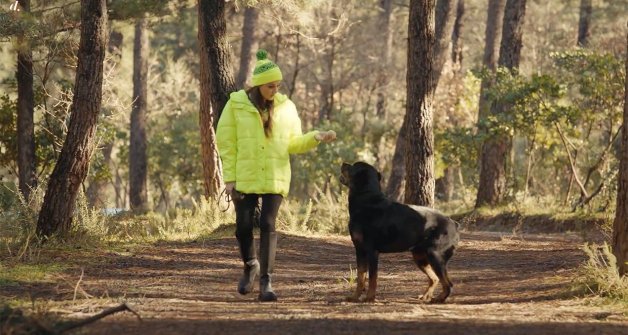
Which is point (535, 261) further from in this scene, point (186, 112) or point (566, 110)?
point (186, 112)

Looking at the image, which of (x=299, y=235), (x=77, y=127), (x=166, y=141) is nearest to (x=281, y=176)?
(x=77, y=127)

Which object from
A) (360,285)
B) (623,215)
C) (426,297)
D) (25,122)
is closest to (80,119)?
(360,285)

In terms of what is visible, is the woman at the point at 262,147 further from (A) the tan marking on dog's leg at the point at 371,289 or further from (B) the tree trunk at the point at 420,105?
(B) the tree trunk at the point at 420,105

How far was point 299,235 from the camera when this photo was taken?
15828 millimetres

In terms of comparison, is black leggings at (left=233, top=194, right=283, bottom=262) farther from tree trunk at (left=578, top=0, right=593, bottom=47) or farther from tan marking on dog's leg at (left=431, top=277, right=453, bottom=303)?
tree trunk at (left=578, top=0, right=593, bottom=47)

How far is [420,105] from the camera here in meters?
15.4

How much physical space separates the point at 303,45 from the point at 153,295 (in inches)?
1224

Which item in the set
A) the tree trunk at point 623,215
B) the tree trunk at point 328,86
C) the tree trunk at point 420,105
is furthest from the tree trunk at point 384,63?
the tree trunk at point 623,215

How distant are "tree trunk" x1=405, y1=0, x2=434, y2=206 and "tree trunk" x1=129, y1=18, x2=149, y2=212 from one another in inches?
713

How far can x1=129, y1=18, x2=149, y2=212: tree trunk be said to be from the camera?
1289 inches

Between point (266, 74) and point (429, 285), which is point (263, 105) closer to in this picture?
point (266, 74)

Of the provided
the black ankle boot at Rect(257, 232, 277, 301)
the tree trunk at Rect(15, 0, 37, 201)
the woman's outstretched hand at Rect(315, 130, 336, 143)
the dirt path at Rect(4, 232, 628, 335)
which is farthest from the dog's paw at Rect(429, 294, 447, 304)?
the tree trunk at Rect(15, 0, 37, 201)

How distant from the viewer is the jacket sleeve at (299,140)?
29.4ft

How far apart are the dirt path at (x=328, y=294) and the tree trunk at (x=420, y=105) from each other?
3.49 ft
